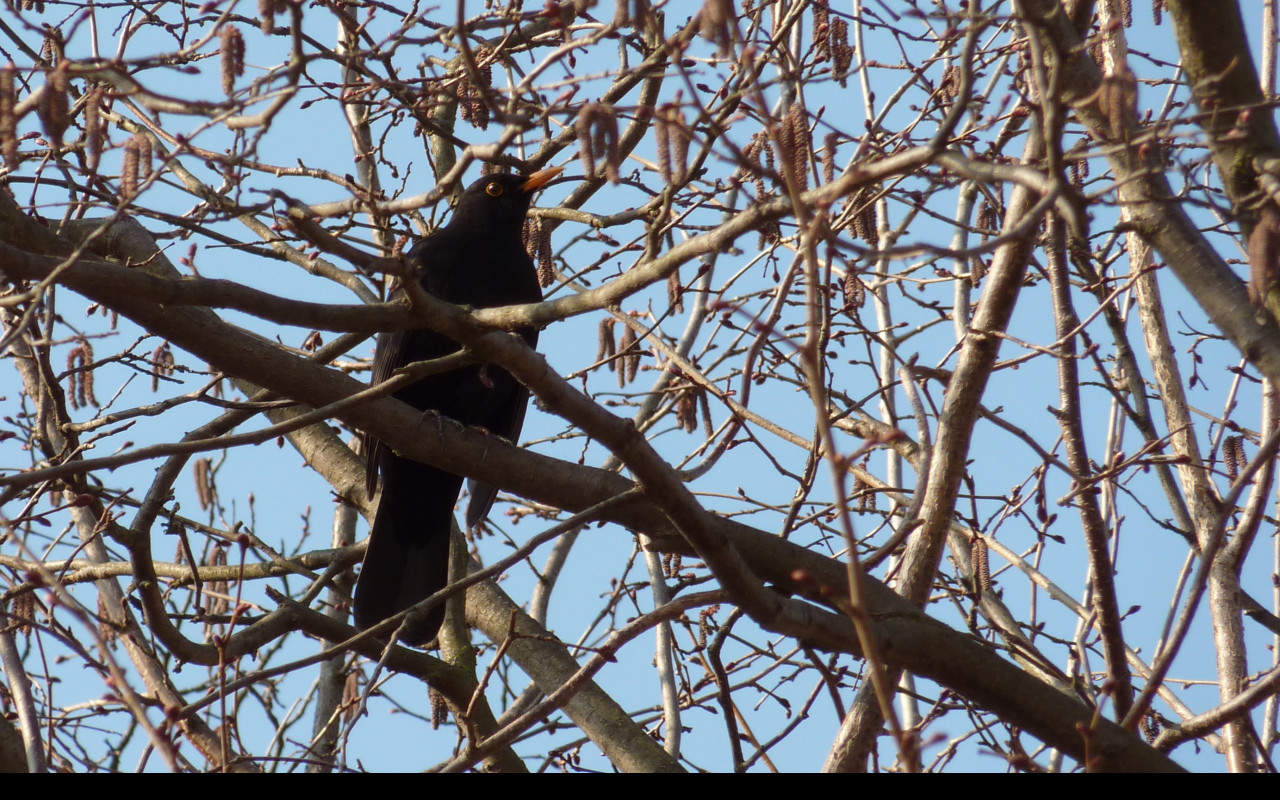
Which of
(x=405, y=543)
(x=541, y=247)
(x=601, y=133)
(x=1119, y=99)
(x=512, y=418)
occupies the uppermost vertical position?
(x=512, y=418)

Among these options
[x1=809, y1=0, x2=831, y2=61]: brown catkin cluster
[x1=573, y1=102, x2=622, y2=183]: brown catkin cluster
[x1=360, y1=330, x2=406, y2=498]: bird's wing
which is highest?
[x1=809, y1=0, x2=831, y2=61]: brown catkin cluster

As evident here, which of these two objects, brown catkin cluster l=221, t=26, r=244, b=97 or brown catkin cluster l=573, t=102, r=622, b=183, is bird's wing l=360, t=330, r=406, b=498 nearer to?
brown catkin cluster l=221, t=26, r=244, b=97

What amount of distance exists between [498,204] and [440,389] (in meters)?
0.92

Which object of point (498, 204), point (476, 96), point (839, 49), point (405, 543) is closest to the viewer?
point (476, 96)

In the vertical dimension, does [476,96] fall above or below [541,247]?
below

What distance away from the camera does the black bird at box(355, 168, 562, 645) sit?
5.39 metres

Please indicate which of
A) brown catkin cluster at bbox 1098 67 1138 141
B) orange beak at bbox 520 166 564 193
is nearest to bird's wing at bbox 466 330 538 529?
orange beak at bbox 520 166 564 193

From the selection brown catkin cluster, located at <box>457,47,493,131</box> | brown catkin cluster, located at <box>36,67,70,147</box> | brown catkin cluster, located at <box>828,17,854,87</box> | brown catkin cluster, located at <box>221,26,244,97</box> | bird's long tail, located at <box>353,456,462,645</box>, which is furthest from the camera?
bird's long tail, located at <box>353,456,462,645</box>

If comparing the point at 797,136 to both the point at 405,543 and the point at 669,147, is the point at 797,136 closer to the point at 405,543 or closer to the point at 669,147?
the point at 669,147

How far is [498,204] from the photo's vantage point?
5.80 metres

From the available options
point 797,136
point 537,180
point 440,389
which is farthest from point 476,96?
point 440,389

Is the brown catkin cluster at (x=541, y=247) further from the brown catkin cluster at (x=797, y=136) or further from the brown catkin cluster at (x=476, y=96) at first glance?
the brown catkin cluster at (x=797, y=136)

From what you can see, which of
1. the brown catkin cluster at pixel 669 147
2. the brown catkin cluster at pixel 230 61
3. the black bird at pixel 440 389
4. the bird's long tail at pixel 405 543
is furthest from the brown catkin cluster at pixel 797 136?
the bird's long tail at pixel 405 543
